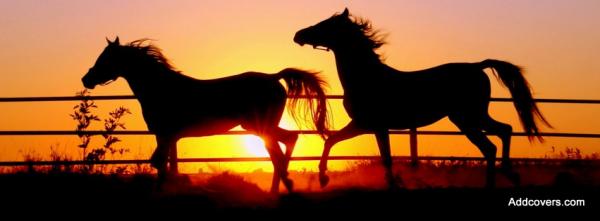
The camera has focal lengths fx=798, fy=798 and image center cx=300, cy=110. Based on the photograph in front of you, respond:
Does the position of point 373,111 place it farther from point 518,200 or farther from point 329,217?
point 329,217

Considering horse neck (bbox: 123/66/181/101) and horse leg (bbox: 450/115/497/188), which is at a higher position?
horse neck (bbox: 123/66/181/101)

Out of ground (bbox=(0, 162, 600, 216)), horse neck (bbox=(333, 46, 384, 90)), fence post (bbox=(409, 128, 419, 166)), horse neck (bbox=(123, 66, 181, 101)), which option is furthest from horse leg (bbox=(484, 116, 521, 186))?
horse neck (bbox=(123, 66, 181, 101))

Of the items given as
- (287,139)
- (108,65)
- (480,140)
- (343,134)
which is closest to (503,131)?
(480,140)

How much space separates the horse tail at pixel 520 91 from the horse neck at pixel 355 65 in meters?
1.39

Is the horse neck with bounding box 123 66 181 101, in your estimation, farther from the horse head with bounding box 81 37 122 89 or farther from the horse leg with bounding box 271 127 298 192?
the horse leg with bounding box 271 127 298 192

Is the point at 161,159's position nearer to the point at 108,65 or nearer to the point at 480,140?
the point at 108,65

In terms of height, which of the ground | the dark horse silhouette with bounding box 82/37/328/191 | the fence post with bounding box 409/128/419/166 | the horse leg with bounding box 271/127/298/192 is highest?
the dark horse silhouette with bounding box 82/37/328/191

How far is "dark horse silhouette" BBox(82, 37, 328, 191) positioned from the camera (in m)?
8.63

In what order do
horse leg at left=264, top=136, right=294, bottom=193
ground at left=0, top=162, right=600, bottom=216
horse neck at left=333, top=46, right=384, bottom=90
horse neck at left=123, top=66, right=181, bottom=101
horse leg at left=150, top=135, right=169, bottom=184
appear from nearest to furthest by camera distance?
ground at left=0, top=162, right=600, bottom=216 < horse leg at left=150, top=135, right=169, bottom=184 < horse leg at left=264, top=136, right=294, bottom=193 < horse neck at left=123, top=66, right=181, bottom=101 < horse neck at left=333, top=46, right=384, bottom=90

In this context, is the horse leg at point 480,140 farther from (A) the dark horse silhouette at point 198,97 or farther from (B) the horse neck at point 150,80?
(B) the horse neck at point 150,80

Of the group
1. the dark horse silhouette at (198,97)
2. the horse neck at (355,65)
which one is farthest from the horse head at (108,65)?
the horse neck at (355,65)

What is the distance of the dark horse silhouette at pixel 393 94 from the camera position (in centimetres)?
893

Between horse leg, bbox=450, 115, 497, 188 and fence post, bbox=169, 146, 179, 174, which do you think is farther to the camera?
fence post, bbox=169, 146, 179, 174

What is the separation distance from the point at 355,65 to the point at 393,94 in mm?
551
